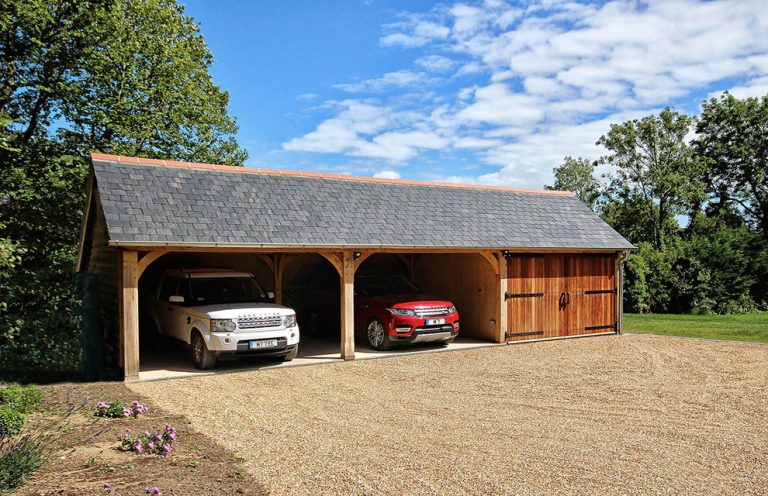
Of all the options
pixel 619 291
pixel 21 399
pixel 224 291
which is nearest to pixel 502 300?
pixel 619 291

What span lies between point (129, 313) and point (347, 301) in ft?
13.8

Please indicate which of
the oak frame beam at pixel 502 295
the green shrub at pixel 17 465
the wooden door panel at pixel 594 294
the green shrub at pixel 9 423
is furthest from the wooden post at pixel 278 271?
the green shrub at pixel 17 465

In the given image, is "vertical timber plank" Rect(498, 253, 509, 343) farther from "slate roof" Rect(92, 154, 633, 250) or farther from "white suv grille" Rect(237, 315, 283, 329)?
"white suv grille" Rect(237, 315, 283, 329)

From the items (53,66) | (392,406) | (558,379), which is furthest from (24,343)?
(53,66)

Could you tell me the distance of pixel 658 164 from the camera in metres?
36.0

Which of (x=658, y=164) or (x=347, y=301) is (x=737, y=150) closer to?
(x=658, y=164)

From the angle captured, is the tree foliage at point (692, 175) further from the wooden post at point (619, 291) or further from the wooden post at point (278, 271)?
the wooden post at point (278, 271)

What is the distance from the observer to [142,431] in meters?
6.54

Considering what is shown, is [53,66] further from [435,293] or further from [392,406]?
[392,406]

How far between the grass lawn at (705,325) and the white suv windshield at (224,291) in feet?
37.7

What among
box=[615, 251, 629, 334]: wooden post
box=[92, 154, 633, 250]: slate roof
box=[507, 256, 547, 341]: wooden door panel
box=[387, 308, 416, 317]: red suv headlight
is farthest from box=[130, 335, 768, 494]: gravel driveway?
box=[615, 251, 629, 334]: wooden post

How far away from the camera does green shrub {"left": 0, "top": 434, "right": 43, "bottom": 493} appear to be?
458 centimetres

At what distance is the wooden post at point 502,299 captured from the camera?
45.8ft

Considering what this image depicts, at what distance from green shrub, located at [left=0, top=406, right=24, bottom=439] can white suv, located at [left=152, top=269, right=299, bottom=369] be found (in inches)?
167
